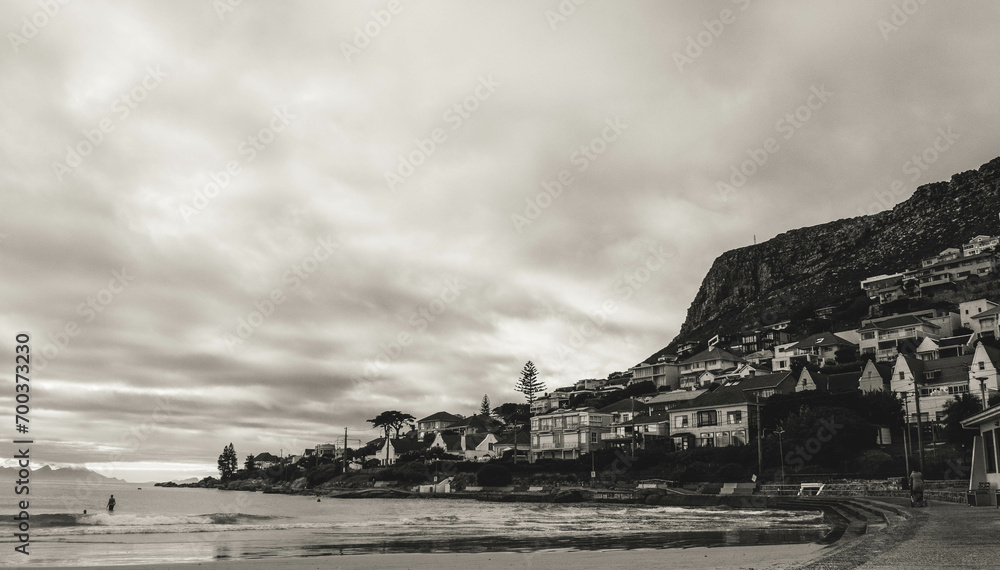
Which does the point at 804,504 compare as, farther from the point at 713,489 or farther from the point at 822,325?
the point at 822,325

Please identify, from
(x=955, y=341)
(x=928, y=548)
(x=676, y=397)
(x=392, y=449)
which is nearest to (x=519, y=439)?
(x=676, y=397)

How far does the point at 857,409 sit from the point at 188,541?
5385cm

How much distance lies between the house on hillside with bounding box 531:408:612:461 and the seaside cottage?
210 feet

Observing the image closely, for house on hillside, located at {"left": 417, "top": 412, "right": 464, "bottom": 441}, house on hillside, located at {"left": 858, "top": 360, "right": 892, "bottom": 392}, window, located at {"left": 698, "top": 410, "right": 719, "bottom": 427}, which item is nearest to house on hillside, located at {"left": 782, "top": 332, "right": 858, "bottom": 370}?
house on hillside, located at {"left": 858, "top": 360, "right": 892, "bottom": 392}

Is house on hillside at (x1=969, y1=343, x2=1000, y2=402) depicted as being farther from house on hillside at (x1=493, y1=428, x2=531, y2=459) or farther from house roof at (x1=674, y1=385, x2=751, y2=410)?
house on hillside at (x1=493, y1=428, x2=531, y2=459)

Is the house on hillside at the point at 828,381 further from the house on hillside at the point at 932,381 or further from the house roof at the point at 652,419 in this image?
the house roof at the point at 652,419

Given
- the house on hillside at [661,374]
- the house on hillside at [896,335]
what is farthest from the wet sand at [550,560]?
the house on hillside at [661,374]

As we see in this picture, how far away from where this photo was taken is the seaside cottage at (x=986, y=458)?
21.0m

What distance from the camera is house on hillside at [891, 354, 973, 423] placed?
65.2 m

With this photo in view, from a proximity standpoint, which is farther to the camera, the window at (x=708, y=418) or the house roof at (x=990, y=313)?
the house roof at (x=990, y=313)

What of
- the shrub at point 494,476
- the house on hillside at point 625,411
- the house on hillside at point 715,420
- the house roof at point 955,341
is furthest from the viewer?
the house on hillside at point 625,411

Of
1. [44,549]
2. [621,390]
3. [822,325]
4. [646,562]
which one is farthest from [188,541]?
[822,325]

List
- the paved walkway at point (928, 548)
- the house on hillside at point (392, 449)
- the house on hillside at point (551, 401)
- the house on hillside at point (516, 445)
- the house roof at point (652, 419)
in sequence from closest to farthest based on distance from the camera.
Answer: the paved walkway at point (928, 548)
the house roof at point (652, 419)
the house on hillside at point (516, 445)
the house on hillside at point (392, 449)
the house on hillside at point (551, 401)

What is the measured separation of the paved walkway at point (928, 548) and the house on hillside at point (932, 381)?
181 feet
